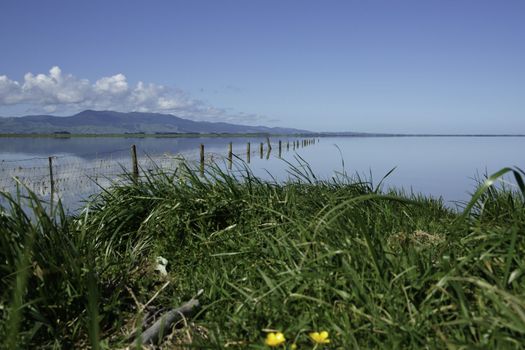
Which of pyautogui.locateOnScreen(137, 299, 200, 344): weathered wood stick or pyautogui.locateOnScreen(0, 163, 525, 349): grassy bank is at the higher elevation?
pyautogui.locateOnScreen(0, 163, 525, 349): grassy bank

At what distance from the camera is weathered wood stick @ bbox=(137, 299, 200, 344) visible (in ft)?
7.84

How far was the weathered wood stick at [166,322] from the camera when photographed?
239cm

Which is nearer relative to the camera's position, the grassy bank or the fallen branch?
the grassy bank

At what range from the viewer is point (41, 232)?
297 cm

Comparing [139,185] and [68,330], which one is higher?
[139,185]

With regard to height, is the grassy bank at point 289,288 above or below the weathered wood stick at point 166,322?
above

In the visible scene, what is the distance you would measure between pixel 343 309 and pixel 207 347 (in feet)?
2.58

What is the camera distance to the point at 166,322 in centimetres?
251

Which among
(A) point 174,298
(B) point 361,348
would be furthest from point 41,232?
(B) point 361,348

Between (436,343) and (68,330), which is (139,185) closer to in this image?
(68,330)

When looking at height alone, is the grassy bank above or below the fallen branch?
above

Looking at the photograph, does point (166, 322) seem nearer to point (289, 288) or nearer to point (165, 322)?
point (165, 322)

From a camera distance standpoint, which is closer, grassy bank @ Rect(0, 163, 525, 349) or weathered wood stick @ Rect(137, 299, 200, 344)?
grassy bank @ Rect(0, 163, 525, 349)

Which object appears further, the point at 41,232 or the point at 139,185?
the point at 139,185
